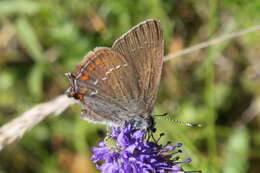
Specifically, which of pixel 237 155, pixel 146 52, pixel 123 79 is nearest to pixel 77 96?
pixel 123 79

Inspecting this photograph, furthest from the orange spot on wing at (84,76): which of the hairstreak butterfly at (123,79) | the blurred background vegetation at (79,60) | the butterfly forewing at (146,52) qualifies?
the blurred background vegetation at (79,60)

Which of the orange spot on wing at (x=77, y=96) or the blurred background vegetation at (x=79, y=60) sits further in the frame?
the blurred background vegetation at (x=79, y=60)

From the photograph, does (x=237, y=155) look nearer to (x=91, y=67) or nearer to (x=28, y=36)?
(x=91, y=67)

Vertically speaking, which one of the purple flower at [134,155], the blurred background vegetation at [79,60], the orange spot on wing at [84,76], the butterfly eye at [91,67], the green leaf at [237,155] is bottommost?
the purple flower at [134,155]

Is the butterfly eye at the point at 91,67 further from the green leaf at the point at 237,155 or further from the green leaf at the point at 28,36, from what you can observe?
the green leaf at the point at 28,36

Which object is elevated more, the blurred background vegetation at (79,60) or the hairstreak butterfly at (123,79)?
the blurred background vegetation at (79,60)

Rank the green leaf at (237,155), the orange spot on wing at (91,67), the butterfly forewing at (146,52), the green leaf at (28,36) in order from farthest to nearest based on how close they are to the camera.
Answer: the green leaf at (28,36) < the green leaf at (237,155) < the orange spot on wing at (91,67) < the butterfly forewing at (146,52)

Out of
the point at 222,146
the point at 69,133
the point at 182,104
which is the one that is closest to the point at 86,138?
the point at 69,133

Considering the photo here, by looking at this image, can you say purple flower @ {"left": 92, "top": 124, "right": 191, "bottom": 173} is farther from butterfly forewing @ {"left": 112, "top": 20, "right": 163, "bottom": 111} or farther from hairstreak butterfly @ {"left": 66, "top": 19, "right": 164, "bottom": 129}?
butterfly forewing @ {"left": 112, "top": 20, "right": 163, "bottom": 111}
